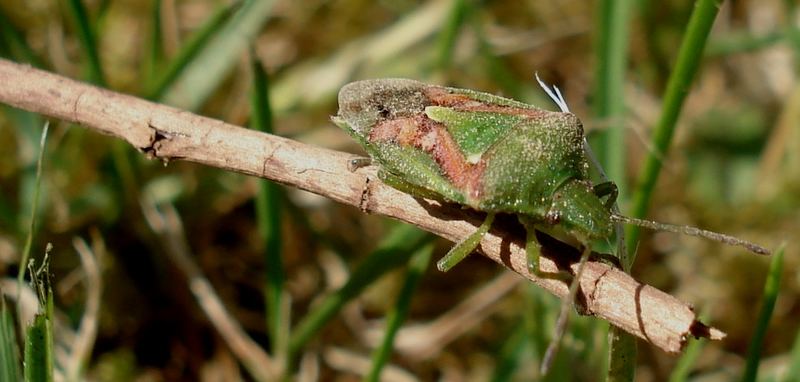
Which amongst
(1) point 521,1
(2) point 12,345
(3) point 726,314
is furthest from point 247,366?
(1) point 521,1

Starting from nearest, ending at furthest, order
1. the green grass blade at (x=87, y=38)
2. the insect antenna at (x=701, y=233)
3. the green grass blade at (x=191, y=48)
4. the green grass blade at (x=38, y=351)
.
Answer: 1. the green grass blade at (x=38, y=351)
2. the insect antenna at (x=701, y=233)
3. the green grass blade at (x=87, y=38)
4. the green grass blade at (x=191, y=48)

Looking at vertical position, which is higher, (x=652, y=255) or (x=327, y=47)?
(x=327, y=47)

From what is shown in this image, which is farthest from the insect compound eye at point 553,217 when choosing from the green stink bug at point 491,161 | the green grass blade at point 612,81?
the green grass blade at point 612,81

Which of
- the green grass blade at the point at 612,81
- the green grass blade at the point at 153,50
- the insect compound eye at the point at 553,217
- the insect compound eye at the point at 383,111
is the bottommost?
the insect compound eye at the point at 553,217

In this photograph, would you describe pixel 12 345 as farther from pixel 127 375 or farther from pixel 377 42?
pixel 377 42

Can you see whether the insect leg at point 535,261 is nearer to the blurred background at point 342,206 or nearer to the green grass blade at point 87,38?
the blurred background at point 342,206

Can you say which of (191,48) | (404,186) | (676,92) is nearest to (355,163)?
(404,186)

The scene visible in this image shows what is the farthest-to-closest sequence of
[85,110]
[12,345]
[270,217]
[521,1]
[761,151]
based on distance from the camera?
[521,1]
[761,151]
[270,217]
[85,110]
[12,345]

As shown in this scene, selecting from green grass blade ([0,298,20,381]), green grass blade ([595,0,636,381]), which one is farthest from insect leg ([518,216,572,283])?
green grass blade ([0,298,20,381])
